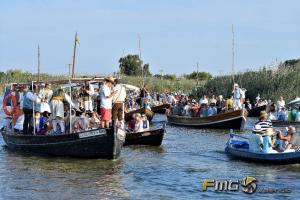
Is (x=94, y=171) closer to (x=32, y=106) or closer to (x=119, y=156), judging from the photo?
(x=119, y=156)

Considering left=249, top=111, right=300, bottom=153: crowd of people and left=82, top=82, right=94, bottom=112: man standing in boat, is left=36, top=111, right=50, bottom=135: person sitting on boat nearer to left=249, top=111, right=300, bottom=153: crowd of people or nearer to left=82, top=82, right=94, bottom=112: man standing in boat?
left=82, top=82, right=94, bottom=112: man standing in boat

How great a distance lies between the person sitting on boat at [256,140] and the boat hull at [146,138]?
4.95 meters

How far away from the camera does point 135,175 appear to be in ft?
55.4

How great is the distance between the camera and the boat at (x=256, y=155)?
17797 mm

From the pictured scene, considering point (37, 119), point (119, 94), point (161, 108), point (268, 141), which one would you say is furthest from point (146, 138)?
point (161, 108)

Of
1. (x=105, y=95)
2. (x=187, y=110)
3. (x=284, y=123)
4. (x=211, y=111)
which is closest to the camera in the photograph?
(x=105, y=95)

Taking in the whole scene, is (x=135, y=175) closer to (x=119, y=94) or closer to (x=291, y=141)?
(x=119, y=94)

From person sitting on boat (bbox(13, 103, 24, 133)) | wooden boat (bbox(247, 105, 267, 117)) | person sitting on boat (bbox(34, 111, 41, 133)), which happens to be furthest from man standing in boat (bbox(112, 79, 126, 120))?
wooden boat (bbox(247, 105, 267, 117))

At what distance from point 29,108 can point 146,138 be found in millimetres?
4756

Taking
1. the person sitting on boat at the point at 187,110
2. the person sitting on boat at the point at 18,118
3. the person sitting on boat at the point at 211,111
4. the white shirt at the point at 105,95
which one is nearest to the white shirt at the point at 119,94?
the white shirt at the point at 105,95

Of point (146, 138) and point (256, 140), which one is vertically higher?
point (256, 140)

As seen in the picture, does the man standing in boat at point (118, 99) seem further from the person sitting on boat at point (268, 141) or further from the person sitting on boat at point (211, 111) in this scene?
the person sitting on boat at point (211, 111)

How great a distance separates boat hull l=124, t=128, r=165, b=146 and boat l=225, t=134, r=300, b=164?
3.19m

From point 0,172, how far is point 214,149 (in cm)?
867
